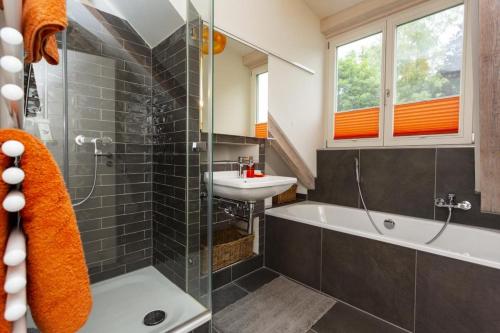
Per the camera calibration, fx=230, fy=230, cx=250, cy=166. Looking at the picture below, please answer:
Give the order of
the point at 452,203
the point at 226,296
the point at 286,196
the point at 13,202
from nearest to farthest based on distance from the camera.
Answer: the point at 13,202
the point at 226,296
the point at 452,203
the point at 286,196

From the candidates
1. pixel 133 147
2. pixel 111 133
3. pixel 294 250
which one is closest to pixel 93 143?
pixel 111 133

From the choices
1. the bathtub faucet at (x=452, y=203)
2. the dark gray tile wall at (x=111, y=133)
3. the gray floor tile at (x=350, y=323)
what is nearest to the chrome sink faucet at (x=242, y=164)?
the dark gray tile wall at (x=111, y=133)

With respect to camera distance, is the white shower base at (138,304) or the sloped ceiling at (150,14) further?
the sloped ceiling at (150,14)

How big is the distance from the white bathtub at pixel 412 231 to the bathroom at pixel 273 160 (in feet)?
0.04

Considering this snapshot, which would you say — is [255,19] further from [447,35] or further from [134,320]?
[134,320]

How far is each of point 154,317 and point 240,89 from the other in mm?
1771

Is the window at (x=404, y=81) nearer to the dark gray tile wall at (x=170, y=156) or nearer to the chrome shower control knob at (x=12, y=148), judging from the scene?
the dark gray tile wall at (x=170, y=156)

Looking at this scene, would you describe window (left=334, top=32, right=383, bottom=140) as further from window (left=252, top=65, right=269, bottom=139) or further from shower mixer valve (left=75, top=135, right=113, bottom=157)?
shower mixer valve (left=75, top=135, right=113, bottom=157)

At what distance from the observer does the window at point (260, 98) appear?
2100 mm

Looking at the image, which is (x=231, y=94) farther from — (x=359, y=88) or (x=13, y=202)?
(x=13, y=202)

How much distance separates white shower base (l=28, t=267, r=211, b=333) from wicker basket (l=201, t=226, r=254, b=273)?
0.41 meters

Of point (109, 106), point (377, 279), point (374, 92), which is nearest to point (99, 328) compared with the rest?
point (109, 106)

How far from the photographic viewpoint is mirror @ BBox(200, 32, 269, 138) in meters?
1.89

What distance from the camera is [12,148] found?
0.35 metres
